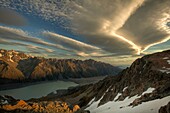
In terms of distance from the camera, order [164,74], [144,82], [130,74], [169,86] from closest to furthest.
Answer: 1. [169,86]
2. [164,74]
3. [144,82]
4. [130,74]

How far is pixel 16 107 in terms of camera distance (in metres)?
64.6

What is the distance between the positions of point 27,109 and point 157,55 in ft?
164

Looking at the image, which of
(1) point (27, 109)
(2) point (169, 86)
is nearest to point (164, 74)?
(2) point (169, 86)

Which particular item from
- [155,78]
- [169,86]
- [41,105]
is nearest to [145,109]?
[169,86]

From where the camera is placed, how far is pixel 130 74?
7562cm

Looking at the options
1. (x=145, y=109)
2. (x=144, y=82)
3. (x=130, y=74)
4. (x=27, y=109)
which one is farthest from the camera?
(x=130, y=74)

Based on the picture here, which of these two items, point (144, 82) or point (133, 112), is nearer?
point (133, 112)

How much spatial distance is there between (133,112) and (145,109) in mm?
2686

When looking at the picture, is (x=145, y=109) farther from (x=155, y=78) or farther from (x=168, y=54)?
(x=168, y=54)

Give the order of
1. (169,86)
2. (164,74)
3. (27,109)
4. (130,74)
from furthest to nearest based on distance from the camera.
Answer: (130,74)
(27,109)
(164,74)
(169,86)

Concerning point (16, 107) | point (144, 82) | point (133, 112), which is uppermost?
point (144, 82)

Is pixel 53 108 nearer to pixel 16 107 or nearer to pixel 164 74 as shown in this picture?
pixel 16 107

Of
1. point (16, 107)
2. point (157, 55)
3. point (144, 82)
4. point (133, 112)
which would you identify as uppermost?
point (157, 55)

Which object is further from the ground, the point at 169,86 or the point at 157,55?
the point at 157,55
